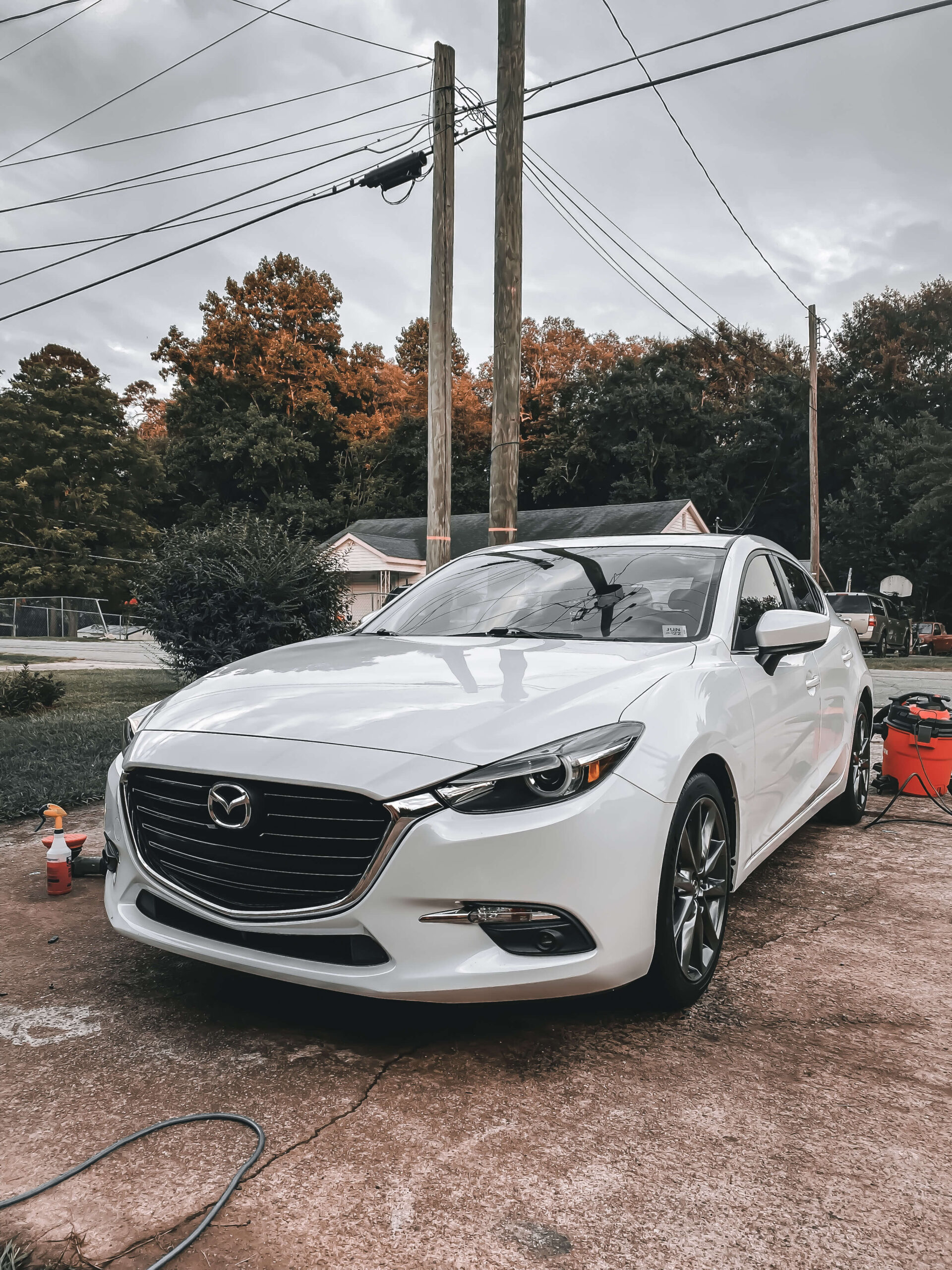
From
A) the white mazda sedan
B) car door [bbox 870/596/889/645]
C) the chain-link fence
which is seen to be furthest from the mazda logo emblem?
the chain-link fence

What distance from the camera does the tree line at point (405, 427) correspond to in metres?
41.3

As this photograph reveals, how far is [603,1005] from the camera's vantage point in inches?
117

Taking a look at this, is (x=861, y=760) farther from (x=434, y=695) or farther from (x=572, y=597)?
(x=434, y=695)

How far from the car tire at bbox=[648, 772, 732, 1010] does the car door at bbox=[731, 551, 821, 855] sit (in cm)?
37

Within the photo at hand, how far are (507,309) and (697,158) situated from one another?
8586 mm

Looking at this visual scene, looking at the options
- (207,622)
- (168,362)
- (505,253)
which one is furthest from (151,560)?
(168,362)

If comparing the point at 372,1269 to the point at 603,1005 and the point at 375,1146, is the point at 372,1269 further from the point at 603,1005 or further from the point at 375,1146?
the point at 603,1005

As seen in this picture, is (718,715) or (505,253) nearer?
(718,715)

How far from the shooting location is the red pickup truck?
28.7 m

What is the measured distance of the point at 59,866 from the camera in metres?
4.20

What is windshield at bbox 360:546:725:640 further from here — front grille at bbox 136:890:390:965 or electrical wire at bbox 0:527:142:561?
electrical wire at bbox 0:527:142:561

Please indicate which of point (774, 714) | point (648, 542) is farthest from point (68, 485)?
point (774, 714)

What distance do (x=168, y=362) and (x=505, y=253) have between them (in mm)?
47592

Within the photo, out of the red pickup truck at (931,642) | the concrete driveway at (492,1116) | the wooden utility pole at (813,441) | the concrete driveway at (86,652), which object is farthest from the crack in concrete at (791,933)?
the red pickup truck at (931,642)
